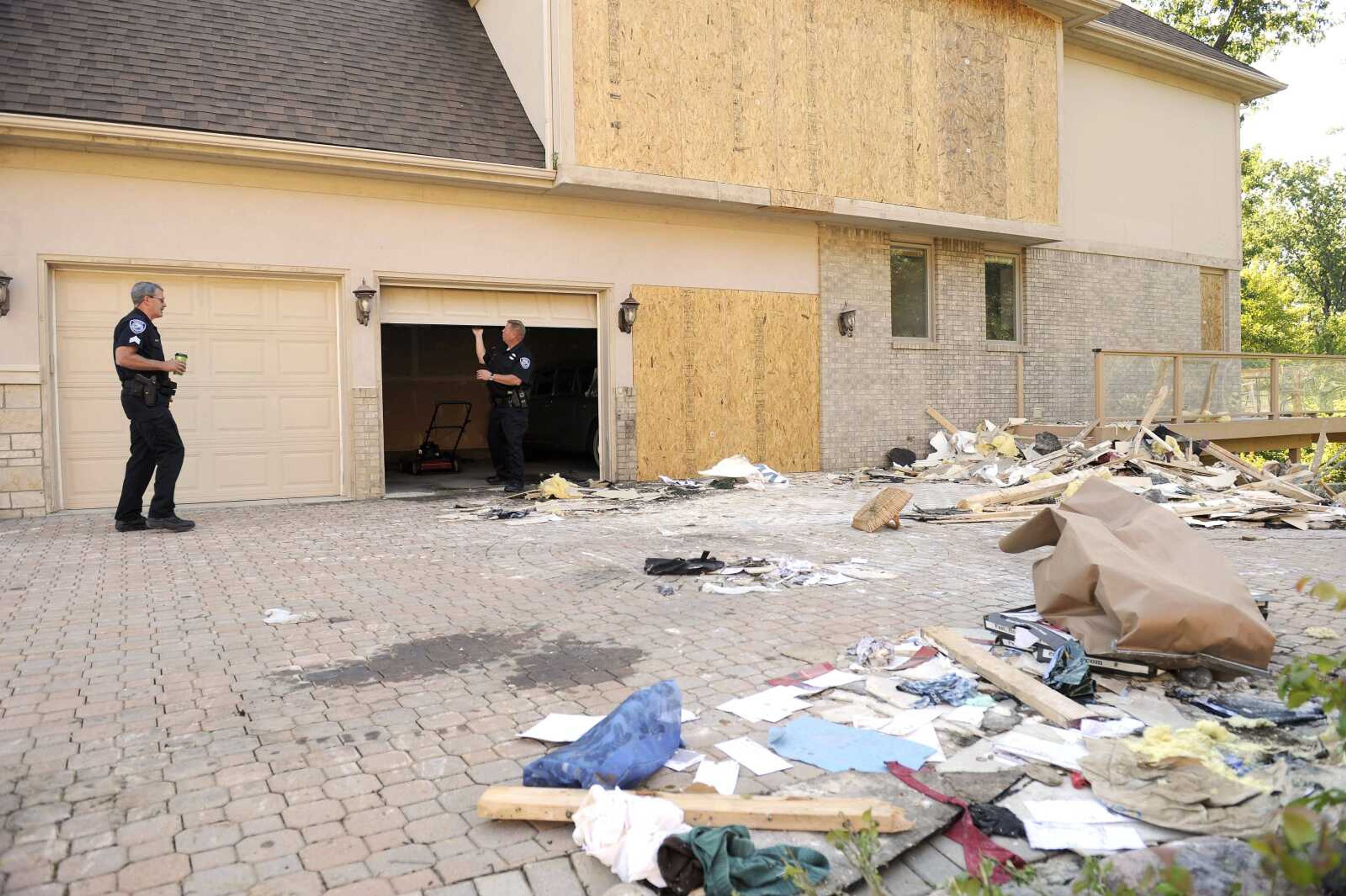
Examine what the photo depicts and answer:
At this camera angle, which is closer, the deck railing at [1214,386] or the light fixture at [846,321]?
the light fixture at [846,321]

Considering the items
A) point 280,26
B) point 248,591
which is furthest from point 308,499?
point 280,26

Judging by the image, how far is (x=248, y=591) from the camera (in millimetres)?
5797

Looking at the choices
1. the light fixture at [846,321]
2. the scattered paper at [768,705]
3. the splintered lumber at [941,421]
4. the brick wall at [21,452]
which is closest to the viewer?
the scattered paper at [768,705]

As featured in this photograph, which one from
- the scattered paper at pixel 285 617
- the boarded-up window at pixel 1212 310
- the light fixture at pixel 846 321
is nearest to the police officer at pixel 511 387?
the light fixture at pixel 846 321

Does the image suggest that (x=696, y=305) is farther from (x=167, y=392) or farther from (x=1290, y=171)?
(x=1290, y=171)

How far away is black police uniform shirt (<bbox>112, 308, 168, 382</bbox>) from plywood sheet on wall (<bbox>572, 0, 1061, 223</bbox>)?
5668 mm

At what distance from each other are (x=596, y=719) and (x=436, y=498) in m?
8.14

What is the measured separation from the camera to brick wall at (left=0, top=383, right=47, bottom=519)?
9273mm

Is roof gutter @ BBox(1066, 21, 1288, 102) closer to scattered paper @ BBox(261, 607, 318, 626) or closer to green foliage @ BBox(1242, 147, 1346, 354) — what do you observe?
scattered paper @ BBox(261, 607, 318, 626)

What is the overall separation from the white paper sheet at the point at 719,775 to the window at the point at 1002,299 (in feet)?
47.4

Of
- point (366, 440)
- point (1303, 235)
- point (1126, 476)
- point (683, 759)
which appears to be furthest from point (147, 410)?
point (1303, 235)

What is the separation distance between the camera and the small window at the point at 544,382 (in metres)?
16.2

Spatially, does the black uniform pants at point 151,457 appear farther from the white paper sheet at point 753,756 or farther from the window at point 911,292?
the window at point 911,292

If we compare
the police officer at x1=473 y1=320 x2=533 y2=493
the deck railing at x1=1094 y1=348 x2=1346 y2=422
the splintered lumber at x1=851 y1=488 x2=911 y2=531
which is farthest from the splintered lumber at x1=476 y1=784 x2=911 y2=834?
the deck railing at x1=1094 y1=348 x2=1346 y2=422
